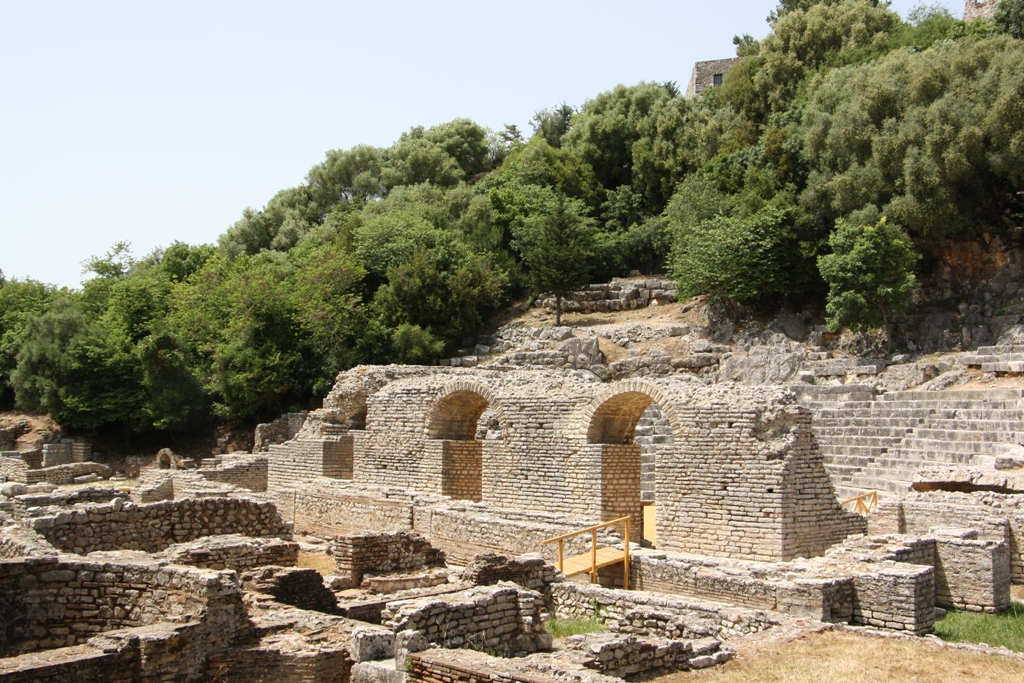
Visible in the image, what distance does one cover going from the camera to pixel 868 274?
24938 millimetres

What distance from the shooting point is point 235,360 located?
27.6 meters

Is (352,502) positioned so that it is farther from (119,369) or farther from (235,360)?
(119,369)

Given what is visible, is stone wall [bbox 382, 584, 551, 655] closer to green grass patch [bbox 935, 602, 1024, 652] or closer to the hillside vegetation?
green grass patch [bbox 935, 602, 1024, 652]

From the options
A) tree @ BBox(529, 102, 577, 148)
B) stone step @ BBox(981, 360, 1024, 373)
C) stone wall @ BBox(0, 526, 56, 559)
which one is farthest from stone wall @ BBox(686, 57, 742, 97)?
stone wall @ BBox(0, 526, 56, 559)

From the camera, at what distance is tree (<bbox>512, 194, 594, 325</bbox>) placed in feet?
103

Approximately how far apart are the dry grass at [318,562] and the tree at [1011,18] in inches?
1266

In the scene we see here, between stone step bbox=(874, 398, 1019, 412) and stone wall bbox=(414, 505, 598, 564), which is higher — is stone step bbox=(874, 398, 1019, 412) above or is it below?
above

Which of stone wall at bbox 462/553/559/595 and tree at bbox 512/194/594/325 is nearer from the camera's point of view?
stone wall at bbox 462/553/559/595

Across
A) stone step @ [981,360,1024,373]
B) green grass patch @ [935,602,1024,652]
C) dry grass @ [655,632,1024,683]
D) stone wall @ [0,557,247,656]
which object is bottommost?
green grass patch @ [935,602,1024,652]

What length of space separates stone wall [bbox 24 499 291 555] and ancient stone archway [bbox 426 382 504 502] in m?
4.43

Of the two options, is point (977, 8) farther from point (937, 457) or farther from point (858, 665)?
point (858, 665)

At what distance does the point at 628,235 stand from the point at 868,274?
39.5 feet

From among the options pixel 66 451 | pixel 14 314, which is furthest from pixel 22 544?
pixel 14 314

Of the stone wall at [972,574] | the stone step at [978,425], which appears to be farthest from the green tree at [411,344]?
the stone wall at [972,574]
